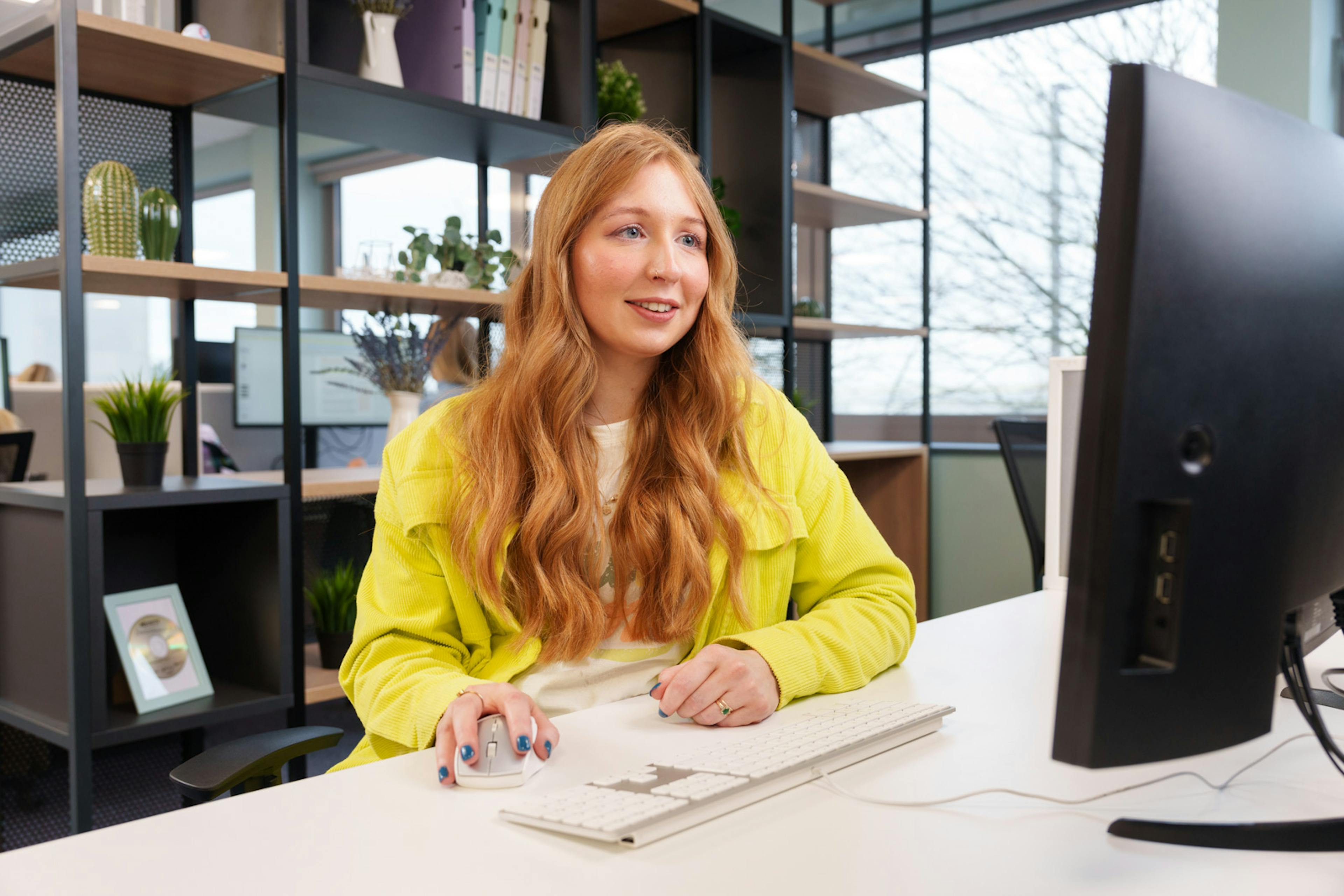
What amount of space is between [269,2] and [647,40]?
1.24 metres

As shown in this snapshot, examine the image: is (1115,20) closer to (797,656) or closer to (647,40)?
(647,40)

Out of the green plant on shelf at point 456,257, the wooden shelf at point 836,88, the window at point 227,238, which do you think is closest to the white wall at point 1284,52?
the wooden shelf at point 836,88

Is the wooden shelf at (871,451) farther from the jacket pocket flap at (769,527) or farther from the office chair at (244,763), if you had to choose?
the office chair at (244,763)

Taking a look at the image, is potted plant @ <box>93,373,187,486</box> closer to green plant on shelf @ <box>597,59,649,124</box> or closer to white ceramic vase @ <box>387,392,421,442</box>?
white ceramic vase @ <box>387,392,421,442</box>

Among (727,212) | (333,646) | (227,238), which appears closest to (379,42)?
(727,212)

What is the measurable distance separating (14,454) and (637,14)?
6.55ft

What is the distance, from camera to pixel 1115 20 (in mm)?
3918

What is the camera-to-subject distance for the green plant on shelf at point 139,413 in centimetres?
200

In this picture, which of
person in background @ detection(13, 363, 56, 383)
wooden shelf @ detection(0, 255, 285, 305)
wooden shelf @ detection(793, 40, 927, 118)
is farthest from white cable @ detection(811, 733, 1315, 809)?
person in background @ detection(13, 363, 56, 383)

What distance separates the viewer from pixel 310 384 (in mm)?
3527

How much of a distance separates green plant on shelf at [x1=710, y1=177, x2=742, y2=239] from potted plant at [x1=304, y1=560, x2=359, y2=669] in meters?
1.45

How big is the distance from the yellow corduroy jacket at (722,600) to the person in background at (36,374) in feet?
15.8

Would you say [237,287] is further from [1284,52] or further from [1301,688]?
[1284,52]

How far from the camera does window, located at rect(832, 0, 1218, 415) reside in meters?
3.96
